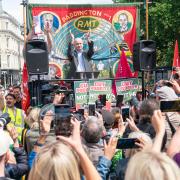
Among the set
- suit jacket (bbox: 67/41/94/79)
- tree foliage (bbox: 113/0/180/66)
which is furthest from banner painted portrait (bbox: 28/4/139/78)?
tree foliage (bbox: 113/0/180/66)

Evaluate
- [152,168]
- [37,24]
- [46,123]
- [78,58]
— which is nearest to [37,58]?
[78,58]

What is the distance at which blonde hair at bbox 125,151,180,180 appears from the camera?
2.27m

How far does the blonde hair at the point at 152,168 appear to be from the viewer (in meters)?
2.27

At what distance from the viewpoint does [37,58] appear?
1014 centimetres

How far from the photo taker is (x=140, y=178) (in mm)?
2279

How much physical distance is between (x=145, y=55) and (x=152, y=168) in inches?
327

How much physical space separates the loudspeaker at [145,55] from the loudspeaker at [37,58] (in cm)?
190

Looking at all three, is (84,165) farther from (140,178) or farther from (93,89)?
(93,89)

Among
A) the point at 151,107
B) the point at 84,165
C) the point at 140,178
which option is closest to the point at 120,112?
the point at 151,107

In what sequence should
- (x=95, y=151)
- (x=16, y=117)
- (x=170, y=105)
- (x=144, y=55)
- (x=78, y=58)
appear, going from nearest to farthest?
(x=170, y=105) < (x=95, y=151) < (x=16, y=117) < (x=144, y=55) < (x=78, y=58)

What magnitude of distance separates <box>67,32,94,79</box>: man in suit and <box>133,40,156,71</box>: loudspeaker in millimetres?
2839

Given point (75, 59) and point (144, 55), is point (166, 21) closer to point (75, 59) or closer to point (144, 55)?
point (75, 59)

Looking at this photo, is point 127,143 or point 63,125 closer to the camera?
point 127,143

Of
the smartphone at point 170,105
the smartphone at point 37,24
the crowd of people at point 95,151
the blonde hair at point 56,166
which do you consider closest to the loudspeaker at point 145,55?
the smartphone at point 37,24
